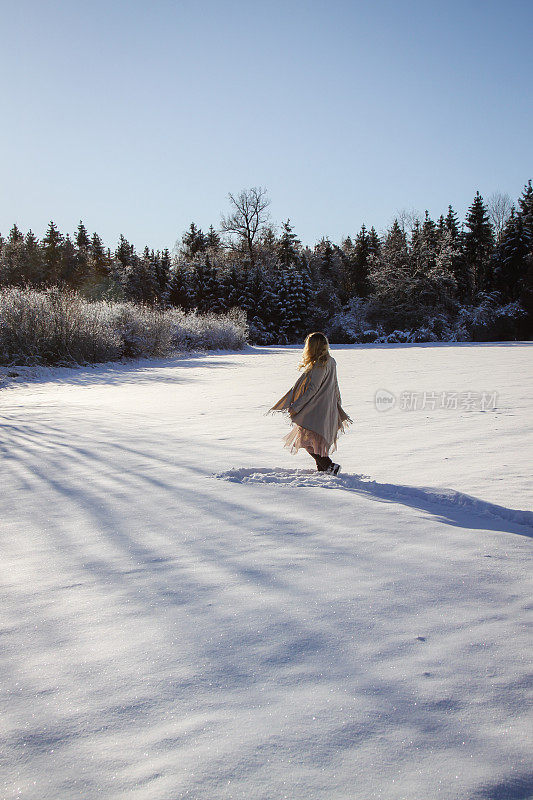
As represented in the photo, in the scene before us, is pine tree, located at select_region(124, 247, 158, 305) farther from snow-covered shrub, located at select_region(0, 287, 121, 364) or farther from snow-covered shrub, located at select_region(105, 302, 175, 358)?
snow-covered shrub, located at select_region(0, 287, 121, 364)

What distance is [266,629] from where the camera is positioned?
78.9 inches

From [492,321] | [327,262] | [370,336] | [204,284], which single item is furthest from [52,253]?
[492,321]

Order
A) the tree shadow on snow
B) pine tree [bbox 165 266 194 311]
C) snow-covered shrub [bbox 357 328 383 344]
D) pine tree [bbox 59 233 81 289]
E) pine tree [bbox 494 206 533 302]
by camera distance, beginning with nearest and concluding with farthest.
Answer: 1. the tree shadow on snow
2. snow-covered shrub [bbox 357 328 383 344]
3. pine tree [bbox 494 206 533 302]
4. pine tree [bbox 165 266 194 311]
5. pine tree [bbox 59 233 81 289]

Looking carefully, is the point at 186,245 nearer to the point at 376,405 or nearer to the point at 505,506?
the point at 376,405

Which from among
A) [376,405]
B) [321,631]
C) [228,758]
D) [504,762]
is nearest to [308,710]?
[228,758]

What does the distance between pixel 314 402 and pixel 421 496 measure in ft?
4.17

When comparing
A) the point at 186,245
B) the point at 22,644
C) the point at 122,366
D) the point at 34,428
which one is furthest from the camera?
the point at 186,245

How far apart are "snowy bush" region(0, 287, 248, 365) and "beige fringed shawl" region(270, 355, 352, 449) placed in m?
12.4

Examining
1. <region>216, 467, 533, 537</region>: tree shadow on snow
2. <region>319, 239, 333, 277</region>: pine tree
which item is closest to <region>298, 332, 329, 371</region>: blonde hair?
<region>216, 467, 533, 537</region>: tree shadow on snow

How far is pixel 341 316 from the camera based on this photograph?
128ft

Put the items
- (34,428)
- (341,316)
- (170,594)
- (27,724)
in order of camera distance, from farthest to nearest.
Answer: (341,316) → (34,428) → (170,594) → (27,724)

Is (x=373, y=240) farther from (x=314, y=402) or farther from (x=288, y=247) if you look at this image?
(x=314, y=402)

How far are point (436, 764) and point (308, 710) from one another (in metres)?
0.39

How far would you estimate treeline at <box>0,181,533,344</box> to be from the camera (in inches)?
1367
